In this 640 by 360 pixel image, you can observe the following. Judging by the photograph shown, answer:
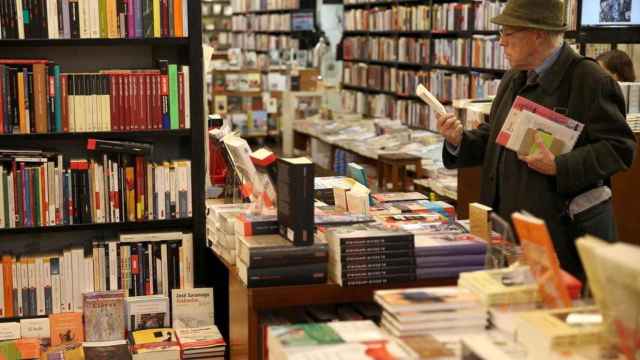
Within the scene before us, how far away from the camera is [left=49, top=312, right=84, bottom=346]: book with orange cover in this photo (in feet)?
13.7

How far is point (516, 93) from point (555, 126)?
299mm

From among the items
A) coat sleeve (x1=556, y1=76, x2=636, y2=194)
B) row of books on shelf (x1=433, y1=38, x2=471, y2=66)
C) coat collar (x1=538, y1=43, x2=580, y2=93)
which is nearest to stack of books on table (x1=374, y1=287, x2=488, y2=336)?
coat sleeve (x1=556, y1=76, x2=636, y2=194)

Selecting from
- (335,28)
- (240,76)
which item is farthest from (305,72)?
(335,28)

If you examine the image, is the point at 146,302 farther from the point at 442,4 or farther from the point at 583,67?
the point at 442,4

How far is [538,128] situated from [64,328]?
2.32 metres

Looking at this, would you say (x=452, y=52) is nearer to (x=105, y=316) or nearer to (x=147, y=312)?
(x=147, y=312)

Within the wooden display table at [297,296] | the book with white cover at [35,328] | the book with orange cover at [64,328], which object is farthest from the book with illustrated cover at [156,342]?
the wooden display table at [297,296]

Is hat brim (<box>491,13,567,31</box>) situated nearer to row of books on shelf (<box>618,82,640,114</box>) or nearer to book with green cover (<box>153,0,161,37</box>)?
book with green cover (<box>153,0,161,37</box>)

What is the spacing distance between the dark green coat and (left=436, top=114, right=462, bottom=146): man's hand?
0.13 metres

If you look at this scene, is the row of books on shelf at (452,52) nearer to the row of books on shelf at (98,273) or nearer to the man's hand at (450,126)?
the row of books on shelf at (98,273)

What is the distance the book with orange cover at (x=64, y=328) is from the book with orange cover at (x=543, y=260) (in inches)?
104

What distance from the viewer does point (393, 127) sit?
936 cm

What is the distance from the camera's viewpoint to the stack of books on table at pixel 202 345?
3936 mm

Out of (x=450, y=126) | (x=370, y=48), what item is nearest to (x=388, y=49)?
(x=370, y=48)
